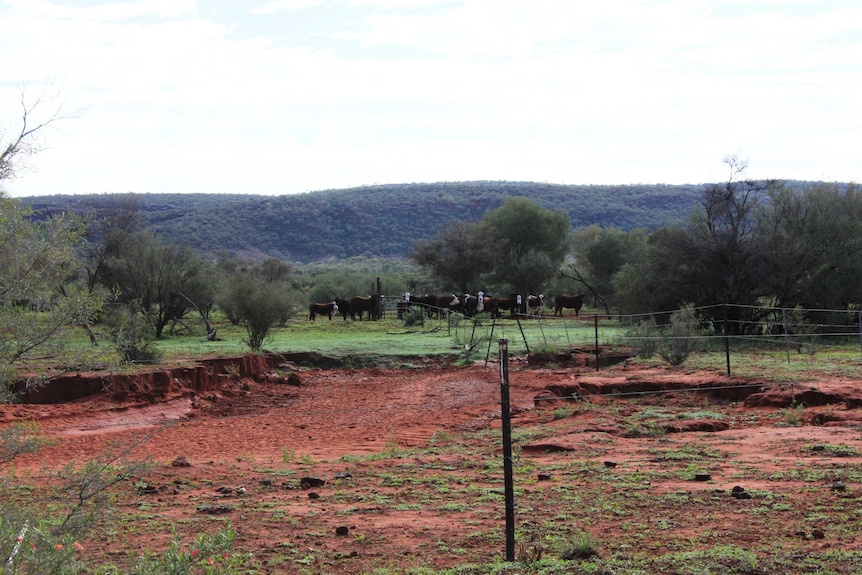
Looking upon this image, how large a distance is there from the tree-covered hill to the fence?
63.9 metres

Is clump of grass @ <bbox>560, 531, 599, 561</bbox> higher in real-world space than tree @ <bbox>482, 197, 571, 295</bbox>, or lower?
lower

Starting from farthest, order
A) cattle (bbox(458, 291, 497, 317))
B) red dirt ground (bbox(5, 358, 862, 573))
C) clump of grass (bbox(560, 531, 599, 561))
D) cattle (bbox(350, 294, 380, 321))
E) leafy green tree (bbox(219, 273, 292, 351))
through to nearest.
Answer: cattle (bbox(350, 294, 380, 321)) < cattle (bbox(458, 291, 497, 317)) < leafy green tree (bbox(219, 273, 292, 351)) < red dirt ground (bbox(5, 358, 862, 573)) < clump of grass (bbox(560, 531, 599, 561))

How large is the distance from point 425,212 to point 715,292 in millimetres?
84914

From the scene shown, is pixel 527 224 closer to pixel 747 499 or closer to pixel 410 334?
pixel 410 334

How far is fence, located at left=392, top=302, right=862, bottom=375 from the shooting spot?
2420cm

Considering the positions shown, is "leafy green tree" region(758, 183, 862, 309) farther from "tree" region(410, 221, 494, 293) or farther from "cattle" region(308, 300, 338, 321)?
"tree" region(410, 221, 494, 293)

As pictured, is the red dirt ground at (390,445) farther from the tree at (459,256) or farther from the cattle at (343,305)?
the tree at (459,256)

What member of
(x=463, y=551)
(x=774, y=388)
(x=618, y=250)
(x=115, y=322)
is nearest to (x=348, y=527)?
(x=463, y=551)

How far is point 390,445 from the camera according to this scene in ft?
48.8

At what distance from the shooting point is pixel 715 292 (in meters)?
32.2

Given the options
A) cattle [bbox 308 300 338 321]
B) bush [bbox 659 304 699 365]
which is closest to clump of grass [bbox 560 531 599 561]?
bush [bbox 659 304 699 365]

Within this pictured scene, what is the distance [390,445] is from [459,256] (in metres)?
41.9

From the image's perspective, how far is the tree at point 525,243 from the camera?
2210 inches

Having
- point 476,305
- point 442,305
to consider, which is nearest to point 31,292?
point 442,305
